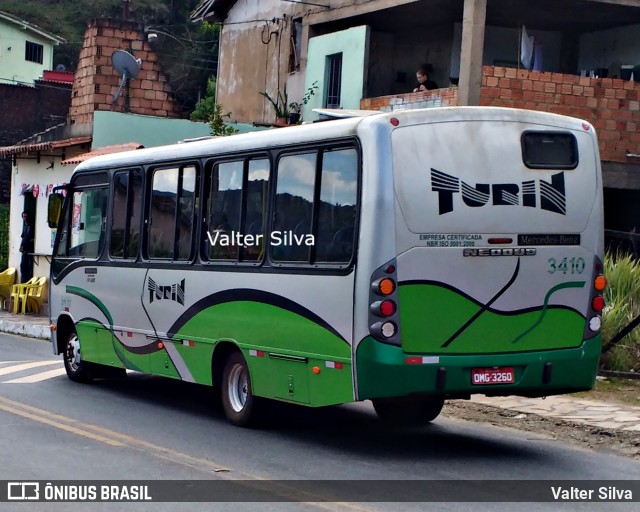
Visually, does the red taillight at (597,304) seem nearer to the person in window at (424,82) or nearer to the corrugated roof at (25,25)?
the person in window at (424,82)

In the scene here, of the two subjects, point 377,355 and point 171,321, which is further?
point 171,321

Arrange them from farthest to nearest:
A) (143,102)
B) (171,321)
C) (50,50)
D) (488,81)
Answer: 1. (50,50)
2. (143,102)
3. (488,81)
4. (171,321)

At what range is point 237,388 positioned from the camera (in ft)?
38.0

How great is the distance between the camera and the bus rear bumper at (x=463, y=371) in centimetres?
948

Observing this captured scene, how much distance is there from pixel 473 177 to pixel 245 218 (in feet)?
8.14

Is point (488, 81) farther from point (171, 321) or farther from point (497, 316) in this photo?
point (497, 316)

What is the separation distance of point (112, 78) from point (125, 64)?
1947 millimetres

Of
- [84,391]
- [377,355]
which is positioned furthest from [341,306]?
[84,391]

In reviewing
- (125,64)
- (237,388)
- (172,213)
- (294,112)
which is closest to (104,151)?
(125,64)

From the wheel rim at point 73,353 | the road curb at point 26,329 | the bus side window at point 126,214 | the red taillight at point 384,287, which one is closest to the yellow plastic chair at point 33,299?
the road curb at point 26,329

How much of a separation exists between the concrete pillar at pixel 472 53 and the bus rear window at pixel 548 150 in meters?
9.99

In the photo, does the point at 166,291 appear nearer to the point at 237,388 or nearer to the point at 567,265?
the point at 237,388

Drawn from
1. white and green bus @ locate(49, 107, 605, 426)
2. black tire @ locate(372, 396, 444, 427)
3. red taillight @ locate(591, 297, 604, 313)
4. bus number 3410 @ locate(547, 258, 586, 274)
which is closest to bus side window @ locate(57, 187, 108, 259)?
white and green bus @ locate(49, 107, 605, 426)

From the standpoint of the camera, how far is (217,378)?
1177cm
